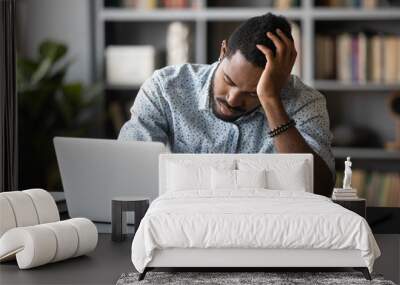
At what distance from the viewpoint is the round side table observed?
4082mm

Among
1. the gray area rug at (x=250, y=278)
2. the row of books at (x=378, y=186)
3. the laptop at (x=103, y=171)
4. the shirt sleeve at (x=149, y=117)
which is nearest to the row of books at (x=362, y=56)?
the row of books at (x=378, y=186)

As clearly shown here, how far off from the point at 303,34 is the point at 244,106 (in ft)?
6.30

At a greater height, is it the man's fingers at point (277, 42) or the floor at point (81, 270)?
the man's fingers at point (277, 42)

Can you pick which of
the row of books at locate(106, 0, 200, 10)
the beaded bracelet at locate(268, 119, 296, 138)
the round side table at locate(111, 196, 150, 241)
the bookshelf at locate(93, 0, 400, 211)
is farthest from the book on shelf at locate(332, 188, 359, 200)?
the row of books at locate(106, 0, 200, 10)

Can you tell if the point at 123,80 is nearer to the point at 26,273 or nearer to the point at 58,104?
the point at 58,104

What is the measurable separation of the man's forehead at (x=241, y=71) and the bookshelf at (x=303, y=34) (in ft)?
6.35

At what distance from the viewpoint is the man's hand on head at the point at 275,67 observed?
4.24m

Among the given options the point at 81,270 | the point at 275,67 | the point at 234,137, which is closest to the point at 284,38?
the point at 275,67

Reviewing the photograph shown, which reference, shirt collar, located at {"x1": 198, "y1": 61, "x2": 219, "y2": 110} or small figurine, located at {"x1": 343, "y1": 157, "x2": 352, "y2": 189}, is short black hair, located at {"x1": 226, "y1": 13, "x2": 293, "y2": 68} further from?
small figurine, located at {"x1": 343, "y1": 157, "x2": 352, "y2": 189}

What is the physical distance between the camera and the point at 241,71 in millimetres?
4188

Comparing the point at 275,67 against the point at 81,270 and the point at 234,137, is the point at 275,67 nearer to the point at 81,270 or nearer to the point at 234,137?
the point at 234,137

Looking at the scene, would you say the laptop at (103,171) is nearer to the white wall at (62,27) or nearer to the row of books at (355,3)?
the white wall at (62,27)

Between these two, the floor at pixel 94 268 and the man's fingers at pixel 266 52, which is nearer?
the floor at pixel 94 268

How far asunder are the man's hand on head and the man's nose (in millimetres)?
97
